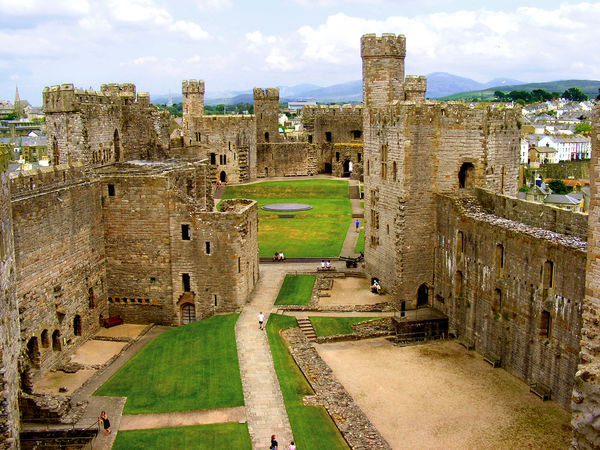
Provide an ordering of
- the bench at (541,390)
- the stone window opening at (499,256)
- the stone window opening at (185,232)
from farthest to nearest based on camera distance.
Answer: the stone window opening at (185,232) < the stone window opening at (499,256) < the bench at (541,390)

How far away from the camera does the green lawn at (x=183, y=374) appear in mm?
25736

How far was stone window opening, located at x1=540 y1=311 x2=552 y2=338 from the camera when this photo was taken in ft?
84.3

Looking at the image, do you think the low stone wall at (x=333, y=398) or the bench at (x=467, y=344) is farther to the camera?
the bench at (x=467, y=344)

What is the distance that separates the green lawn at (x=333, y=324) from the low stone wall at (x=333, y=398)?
1.35m

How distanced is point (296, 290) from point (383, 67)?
14.8 meters

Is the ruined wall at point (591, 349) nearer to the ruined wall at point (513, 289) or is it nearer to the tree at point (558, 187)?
the ruined wall at point (513, 289)

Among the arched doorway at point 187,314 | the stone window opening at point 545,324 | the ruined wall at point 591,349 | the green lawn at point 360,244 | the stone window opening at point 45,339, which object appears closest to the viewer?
the ruined wall at point 591,349

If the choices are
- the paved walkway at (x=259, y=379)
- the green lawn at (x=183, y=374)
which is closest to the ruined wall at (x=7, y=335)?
the green lawn at (x=183, y=374)

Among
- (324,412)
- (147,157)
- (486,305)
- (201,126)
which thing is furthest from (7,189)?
(201,126)

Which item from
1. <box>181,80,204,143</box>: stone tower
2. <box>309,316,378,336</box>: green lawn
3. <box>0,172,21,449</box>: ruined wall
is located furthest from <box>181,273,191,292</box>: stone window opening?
<box>181,80,204,143</box>: stone tower

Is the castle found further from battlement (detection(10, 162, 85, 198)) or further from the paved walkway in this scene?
the paved walkway

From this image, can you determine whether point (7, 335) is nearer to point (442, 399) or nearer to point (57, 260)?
point (57, 260)

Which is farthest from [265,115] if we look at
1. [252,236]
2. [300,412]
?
[300,412]

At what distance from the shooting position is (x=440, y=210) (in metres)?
34.9
